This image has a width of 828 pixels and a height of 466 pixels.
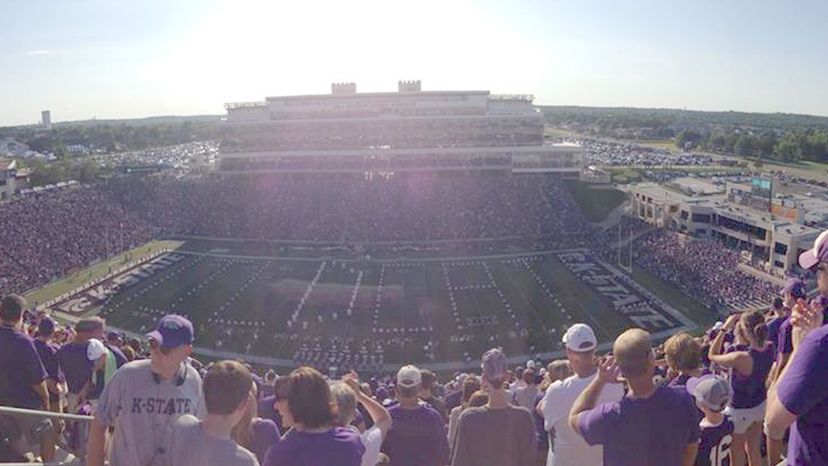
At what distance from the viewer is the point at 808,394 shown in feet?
8.79

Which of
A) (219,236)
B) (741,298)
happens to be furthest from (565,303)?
(219,236)

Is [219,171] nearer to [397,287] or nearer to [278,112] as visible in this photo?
[278,112]

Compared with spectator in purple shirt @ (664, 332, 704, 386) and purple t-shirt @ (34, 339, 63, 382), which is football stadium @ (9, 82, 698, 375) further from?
spectator in purple shirt @ (664, 332, 704, 386)

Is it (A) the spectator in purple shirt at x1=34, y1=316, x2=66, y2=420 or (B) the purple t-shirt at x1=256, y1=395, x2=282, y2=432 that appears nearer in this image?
(A) the spectator in purple shirt at x1=34, y1=316, x2=66, y2=420

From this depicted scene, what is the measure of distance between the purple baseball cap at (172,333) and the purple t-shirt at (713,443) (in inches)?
144

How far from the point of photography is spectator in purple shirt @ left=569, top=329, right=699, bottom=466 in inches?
140

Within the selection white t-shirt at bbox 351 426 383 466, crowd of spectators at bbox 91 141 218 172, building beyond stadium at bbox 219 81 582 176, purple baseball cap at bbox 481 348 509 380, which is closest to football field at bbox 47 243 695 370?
building beyond stadium at bbox 219 81 582 176

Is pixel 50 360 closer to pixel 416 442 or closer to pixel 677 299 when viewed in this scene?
pixel 416 442

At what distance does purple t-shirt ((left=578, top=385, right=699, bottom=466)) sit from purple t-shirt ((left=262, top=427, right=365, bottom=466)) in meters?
1.36

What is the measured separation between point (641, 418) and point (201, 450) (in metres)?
2.30

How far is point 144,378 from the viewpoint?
401 cm

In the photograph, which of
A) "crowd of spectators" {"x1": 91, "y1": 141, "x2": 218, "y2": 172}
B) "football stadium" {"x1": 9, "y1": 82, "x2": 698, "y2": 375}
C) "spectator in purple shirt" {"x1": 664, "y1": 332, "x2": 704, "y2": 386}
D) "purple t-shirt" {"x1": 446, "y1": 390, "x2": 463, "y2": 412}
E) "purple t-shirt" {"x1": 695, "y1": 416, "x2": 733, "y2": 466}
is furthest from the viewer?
"crowd of spectators" {"x1": 91, "y1": 141, "x2": 218, "y2": 172}

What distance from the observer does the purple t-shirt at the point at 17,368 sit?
5.35 metres

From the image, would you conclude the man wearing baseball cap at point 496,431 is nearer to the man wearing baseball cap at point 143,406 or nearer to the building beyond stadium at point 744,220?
the man wearing baseball cap at point 143,406
